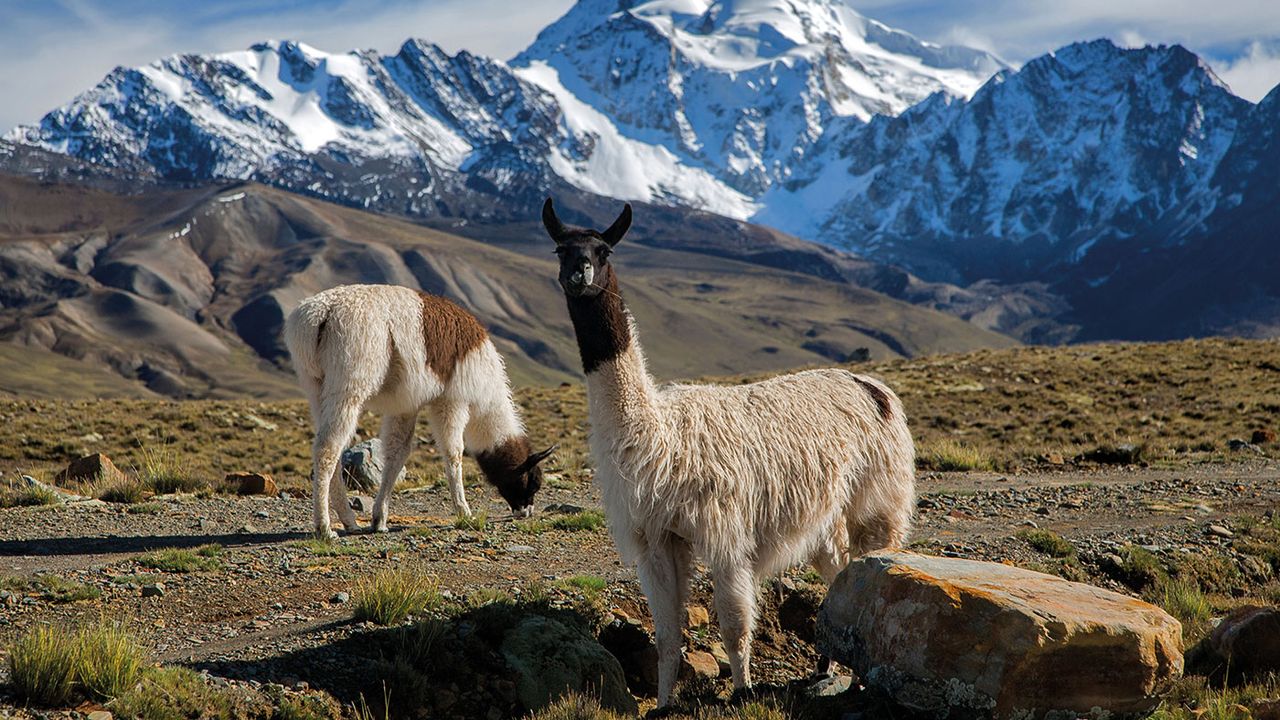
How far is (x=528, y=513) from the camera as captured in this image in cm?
1412

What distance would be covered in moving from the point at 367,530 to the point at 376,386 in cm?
176

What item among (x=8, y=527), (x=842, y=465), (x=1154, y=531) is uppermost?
(x=842, y=465)

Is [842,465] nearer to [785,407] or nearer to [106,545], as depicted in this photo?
[785,407]

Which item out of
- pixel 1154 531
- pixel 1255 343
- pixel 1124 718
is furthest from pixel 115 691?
pixel 1255 343

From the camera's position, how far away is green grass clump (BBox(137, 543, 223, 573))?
34.0 ft

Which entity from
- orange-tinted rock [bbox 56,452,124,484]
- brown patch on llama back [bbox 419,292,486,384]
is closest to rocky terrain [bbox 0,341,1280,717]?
orange-tinted rock [bbox 56,452,124,484]

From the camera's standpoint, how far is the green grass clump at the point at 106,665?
718cm

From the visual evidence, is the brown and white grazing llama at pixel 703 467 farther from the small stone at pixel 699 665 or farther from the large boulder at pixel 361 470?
the large boulder at pixel 361 470

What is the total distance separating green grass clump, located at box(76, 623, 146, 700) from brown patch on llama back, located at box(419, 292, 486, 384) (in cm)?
606

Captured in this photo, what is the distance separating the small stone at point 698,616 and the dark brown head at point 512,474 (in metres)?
4.15

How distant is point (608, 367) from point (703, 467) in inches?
40.9

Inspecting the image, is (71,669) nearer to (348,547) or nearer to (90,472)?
(348,547)

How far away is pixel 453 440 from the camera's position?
13.7 m

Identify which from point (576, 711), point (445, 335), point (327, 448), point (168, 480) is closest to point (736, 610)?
point (576, 711)
